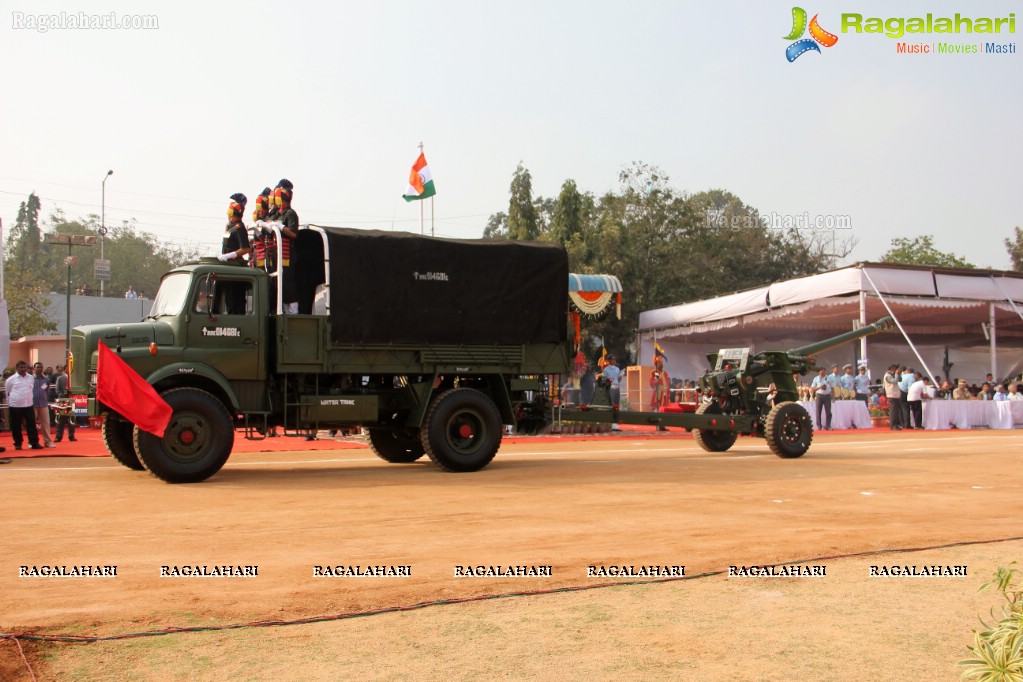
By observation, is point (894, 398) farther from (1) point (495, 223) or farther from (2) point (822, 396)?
(1) point (495, 223)

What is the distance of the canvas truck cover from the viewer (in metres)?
13.4

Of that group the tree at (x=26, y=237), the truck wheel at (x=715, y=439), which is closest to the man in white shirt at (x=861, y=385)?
the truck wheel at (x=715, y=439)

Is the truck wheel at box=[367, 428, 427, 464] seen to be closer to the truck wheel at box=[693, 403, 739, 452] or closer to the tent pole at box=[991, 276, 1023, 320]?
the truck wheel at box=[693, 403, 739, 452]

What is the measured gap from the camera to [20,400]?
18922 millimetres

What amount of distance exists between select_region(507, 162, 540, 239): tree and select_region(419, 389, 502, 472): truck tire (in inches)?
1232

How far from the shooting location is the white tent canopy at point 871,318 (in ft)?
95.4

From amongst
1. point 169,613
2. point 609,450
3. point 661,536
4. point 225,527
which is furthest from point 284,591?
point 609,450

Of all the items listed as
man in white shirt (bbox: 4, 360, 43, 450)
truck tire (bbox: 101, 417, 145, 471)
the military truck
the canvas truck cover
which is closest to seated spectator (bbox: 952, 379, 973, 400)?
the military truck

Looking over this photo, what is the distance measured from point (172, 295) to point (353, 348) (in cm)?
249

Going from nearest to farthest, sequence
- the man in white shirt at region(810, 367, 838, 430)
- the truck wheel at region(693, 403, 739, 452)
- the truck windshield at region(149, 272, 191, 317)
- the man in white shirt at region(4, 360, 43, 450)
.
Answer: the truck windshield at region(149, 272, 191, 317)
the truck wheel at region(693, 403, 739, 452)
the man in white shirt at region(4, 360, 43, 450)
the man in white shirt at region(810, 367, 838, 430)

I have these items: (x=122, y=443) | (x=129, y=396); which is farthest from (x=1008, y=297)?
(x=129, y=396)

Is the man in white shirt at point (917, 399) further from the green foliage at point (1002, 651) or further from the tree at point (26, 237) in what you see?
the tree at point (26, 237)

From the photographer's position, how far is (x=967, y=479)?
13.1 m

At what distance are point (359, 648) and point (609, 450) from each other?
46.7 feet
